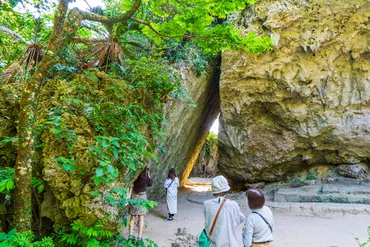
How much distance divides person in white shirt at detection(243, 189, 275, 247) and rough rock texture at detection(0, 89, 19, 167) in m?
3.10

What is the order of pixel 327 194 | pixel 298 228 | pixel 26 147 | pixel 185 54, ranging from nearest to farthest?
pixel 26 147 < pixel 298 228 < pixel 185 54 < pixel 327 194

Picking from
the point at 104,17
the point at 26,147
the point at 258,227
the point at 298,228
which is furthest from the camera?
the point at 298,228

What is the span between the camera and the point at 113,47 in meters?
4.73

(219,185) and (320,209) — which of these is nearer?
(219,185)

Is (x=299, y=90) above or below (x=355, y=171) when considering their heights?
above

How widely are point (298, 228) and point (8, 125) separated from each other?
242 inches

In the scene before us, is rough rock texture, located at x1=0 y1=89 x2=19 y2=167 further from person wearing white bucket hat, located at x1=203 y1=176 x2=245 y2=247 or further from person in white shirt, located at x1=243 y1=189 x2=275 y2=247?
person in white shirt, located at x1=243 y1=189 x2=275 y2=247

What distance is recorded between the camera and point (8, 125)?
3.29m

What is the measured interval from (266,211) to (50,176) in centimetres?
257

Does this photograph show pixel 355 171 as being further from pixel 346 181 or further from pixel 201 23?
pixel 201 23

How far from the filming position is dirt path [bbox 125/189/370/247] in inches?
183

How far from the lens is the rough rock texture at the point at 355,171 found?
8.85 metres

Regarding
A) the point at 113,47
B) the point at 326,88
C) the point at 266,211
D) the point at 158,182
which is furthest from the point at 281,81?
the point at 266,211

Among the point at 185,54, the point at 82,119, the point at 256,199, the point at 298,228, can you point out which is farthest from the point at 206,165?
the point at 256,199
